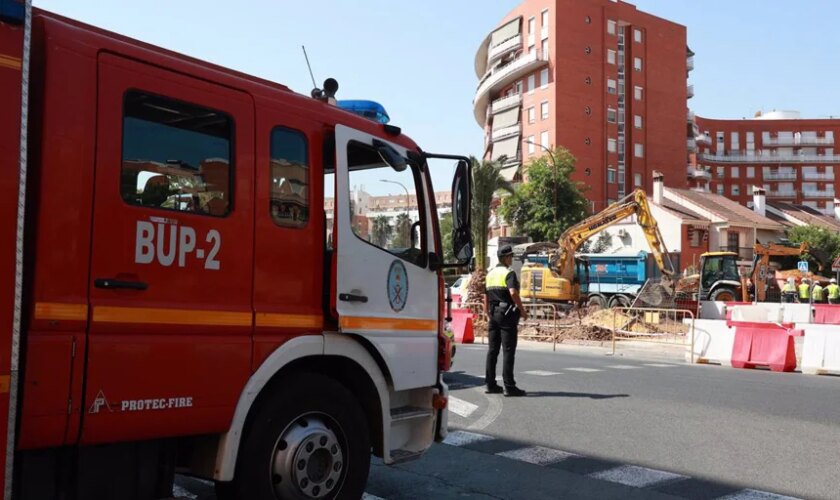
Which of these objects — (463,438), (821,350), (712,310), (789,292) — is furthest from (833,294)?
(463,438)

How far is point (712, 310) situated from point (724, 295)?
2483 millimetres

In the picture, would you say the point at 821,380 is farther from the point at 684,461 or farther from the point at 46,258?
the point at 46,258

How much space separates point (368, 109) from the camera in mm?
5230

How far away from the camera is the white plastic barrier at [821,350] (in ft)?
43.8

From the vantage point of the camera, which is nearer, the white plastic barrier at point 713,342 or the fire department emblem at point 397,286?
the fire department emblem at point 397,286

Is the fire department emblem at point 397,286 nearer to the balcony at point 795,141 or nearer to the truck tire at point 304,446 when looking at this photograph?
the truck tire at point 304,446

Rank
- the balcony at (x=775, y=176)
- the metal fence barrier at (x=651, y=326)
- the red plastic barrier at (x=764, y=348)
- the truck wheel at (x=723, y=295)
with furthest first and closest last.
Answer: the balcony at (x=775, y=176)
the truck wheel at (x=723, y=295)
the metal fence barrier at (x=651, y=326)
the red plastic barrier at (x=764, y=348)

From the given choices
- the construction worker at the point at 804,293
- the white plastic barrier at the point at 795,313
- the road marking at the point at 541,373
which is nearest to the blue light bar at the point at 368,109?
the road marking at the point at 541,373

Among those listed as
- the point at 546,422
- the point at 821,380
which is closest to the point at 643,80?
the point at 821,380

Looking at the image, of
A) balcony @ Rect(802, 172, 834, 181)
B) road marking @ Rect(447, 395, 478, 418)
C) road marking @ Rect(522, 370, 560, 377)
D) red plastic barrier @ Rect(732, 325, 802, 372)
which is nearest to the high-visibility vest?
red plastic barrier @ Rect(732, 325, 802, 372)

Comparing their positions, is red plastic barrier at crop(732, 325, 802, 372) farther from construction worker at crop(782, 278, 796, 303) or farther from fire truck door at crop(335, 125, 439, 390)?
construction worker at crop(782, 278, 796, 303)

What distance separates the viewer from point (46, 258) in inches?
123

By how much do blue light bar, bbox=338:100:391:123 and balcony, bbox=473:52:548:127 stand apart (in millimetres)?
60267

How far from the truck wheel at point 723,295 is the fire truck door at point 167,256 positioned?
28.9 m
